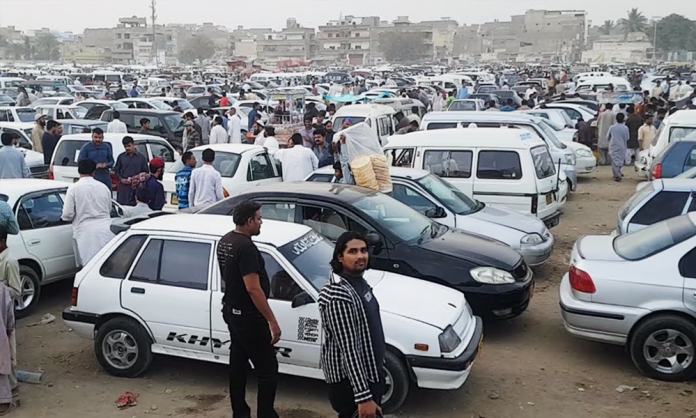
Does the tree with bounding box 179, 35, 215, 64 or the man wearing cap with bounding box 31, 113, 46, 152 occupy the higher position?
the tree with bounding box 179, 35, 215, 64

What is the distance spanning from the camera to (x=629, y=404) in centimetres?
590

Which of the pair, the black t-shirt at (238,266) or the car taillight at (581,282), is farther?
the car taillight at (581,282)

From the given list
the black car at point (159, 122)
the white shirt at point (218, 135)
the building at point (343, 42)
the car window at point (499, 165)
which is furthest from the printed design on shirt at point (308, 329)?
the building at point (343, 42)

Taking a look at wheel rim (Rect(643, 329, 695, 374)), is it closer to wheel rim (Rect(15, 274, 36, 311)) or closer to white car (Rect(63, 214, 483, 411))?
white car (Rect(63, 214, 483, 411))

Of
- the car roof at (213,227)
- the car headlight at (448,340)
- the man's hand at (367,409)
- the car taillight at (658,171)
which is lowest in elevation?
the car headlight at (448,340)

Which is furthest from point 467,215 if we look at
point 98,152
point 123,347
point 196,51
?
point 196,51

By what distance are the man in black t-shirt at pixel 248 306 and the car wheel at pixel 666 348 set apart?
3.32 meters

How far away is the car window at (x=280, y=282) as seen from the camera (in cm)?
569

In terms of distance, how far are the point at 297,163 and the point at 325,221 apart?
4.38 metres

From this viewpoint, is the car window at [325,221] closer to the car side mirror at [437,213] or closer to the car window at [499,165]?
the car side mirror at [437,213]

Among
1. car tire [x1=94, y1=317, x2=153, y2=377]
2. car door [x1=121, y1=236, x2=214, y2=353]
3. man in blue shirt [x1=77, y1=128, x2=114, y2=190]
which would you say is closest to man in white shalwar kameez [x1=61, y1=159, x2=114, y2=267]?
car tire [x1=94, y1=317, x2=153, y2=377]

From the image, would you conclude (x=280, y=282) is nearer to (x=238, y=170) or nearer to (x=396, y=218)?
(x=396, y=218)

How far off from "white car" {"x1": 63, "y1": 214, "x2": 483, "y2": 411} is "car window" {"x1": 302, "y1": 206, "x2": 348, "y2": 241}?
857mm

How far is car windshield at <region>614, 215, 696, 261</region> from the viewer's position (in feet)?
21.2
